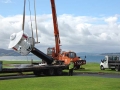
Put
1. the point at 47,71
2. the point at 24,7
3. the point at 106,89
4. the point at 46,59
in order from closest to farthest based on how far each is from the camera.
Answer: the point at 106,89 → the point at 24,7 → the point at 47,71 → the point at 46,59

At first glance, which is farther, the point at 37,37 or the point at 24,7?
the point at 37,37

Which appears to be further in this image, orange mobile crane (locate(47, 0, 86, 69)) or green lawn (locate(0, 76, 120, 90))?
orange mobile crane (locate(47, 0, 86, 69))

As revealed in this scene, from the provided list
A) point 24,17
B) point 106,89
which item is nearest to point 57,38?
point 24,17

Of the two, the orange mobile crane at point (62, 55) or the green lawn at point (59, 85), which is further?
the orange mobile crane at point (62, 55)

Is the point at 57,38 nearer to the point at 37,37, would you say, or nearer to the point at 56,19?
the point at 56,19

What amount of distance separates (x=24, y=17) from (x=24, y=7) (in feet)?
3.21

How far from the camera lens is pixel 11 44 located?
102ft

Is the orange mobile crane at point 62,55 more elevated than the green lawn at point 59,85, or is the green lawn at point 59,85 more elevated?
the orange mobile crane at point 62,55

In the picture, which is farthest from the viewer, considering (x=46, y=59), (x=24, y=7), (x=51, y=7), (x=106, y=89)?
(x=51, y=7)

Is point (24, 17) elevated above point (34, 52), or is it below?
above

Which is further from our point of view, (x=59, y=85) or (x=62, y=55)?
(x=62, y=55)

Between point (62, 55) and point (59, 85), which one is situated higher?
point (62, 55)

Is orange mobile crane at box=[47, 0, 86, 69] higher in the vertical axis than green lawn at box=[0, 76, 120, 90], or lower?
higher

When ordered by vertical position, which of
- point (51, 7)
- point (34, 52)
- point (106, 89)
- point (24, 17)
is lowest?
point (106, 89)
